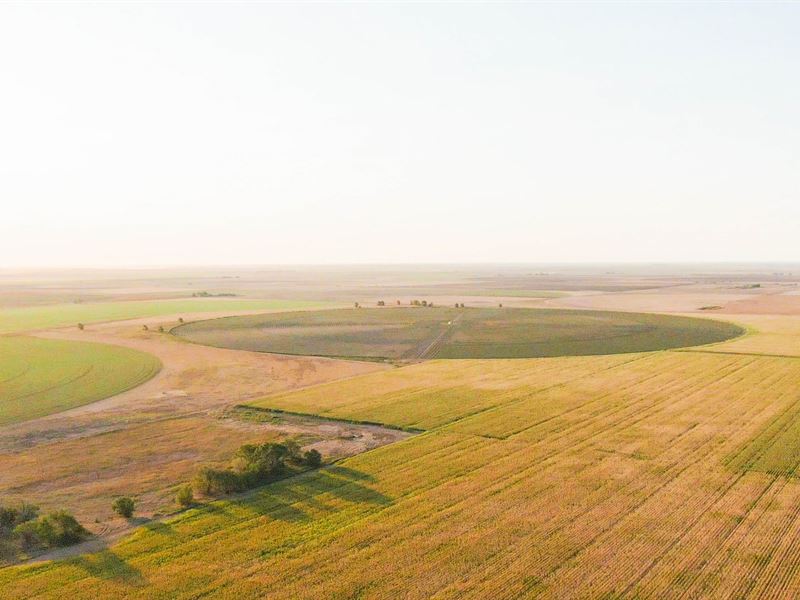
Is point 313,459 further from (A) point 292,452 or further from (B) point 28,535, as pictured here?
(B) point 28,535

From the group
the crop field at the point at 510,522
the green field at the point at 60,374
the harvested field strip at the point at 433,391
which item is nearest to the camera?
the crop field at the point at 510,522

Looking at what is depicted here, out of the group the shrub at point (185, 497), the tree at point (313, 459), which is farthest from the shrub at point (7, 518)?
the tree at point (313, 459)

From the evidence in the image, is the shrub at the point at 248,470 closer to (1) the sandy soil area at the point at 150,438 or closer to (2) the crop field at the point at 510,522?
Result: (2) the crop field at the point at 510,522

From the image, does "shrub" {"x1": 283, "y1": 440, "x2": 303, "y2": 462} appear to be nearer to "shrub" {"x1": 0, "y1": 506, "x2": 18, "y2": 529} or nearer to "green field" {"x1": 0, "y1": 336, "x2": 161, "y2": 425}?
"shrub" {"x1": 0, "y1": 506, "x2": 18, "y2": 529}

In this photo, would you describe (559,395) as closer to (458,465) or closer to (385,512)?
(458,465)

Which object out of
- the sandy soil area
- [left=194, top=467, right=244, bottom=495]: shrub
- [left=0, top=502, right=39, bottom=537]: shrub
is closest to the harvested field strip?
the sandy soil area
